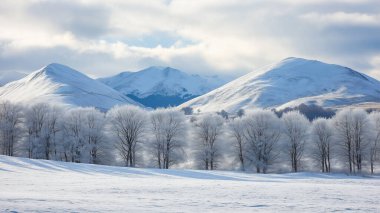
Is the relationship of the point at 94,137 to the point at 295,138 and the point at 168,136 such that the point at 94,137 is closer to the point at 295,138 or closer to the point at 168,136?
the point at 168,136

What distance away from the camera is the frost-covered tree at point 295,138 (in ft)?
332

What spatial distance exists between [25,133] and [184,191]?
8752 centimetres

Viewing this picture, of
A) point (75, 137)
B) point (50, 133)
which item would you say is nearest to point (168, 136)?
point (75, 137)

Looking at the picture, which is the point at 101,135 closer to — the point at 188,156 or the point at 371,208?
the point at 188,156

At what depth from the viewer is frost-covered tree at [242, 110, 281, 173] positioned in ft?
324

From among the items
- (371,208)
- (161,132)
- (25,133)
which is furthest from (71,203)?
(25,133)

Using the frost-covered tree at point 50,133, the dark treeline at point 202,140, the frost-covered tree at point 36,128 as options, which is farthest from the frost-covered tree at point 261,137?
the frost-covered tree at point 36,128

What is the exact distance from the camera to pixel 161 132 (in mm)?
105688

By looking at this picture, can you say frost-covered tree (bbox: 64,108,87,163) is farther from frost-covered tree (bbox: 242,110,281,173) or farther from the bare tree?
frost-covered tree (bbox: 242,110,281,173)

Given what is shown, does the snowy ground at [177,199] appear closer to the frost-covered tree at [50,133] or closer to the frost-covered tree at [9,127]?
the frost-covered tree at [50,133]

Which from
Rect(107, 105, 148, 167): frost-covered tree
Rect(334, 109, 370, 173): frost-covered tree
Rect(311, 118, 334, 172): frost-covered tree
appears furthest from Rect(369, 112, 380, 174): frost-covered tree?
Rect(107, 105, 148, 167): frost-covered tree

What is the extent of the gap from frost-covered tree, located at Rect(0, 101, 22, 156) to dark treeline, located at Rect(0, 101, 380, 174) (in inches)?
10.0

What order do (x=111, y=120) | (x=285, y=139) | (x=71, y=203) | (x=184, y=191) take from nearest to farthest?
1. (x=71, y=203)
2. (x=184, y=191)
3. (x=285, y=139)
4. (x=111, y=120)

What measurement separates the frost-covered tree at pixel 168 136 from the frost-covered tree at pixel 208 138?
4375 mm
